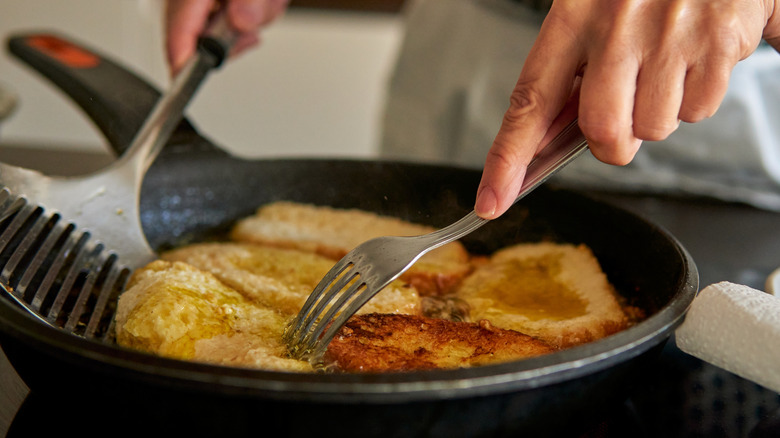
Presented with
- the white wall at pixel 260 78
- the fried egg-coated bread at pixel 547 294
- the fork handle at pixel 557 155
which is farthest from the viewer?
the white wall at pixel 260 78

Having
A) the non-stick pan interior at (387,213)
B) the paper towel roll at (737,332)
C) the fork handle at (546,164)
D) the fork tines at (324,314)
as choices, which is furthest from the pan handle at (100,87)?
the paper towel roll at (737,332)

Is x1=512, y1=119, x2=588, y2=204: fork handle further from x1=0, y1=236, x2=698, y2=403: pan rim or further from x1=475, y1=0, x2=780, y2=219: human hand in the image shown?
x1=0, y1=236, x2=698, y2=403: pan rim

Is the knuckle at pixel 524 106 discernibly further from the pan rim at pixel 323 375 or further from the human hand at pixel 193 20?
the human hand at pixel 193 20

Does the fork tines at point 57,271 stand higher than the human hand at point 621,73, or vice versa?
the human hand at point 621,73

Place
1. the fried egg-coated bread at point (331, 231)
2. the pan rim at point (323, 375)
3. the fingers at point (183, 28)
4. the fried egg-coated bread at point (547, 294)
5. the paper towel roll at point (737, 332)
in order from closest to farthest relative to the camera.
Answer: the pan rim at point (323, 375) < the paper towel roll at point (737, 332) < the fried egg-coated bread at point (547, 294) < the fried egg-coated bread at point (331, 231) < the fingers at point (183, 28)

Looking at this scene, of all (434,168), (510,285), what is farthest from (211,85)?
(510,285)

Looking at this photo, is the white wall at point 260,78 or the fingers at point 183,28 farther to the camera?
the white wall at point 260,78

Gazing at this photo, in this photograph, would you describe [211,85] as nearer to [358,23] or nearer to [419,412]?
[358,23]

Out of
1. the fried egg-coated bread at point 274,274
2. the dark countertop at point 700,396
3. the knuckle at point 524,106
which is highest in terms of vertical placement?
the knuckle at point 524,106
